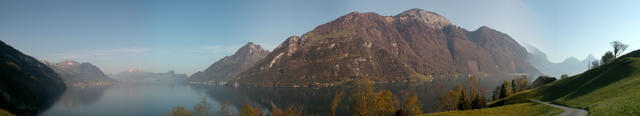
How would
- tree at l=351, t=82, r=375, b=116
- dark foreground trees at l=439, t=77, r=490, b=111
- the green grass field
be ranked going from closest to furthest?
1. the green grass field
2. tree at l=351, t=82, r=375, b=116
3. dark foreground trees at l=439, t=77, r=490, b=111

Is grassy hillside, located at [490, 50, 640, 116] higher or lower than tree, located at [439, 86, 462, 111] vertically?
higher

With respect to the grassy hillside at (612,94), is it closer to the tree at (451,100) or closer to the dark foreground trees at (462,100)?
the dark foreground trees at (462,100)

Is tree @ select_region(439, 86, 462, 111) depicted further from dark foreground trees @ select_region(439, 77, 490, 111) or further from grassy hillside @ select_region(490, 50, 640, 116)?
grassy hillside @ select_region(490, 50, 640, 116)

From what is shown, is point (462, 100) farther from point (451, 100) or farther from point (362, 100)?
point (362, 100)

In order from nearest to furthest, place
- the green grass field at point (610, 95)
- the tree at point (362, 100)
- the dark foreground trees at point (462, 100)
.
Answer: the green grass field at point (610, 95)
the tree at point (362, 100)
the dark foreground trees at point (462, 100)

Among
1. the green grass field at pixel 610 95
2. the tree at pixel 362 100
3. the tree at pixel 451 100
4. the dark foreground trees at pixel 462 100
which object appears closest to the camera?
the green grass field at pixel 610 95

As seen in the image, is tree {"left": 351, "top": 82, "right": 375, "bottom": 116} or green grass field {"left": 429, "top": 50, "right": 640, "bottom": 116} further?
tree {"left": 351, "top": 82, "right": 375, "bottom": 116}

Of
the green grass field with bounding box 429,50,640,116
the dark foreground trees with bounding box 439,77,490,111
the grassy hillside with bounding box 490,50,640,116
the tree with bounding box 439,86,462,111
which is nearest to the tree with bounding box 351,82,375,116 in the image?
the green grass field with bounding box 429,50,640,116

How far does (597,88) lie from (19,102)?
9569 inches

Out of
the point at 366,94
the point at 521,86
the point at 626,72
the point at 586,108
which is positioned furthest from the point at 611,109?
the point at 521,86

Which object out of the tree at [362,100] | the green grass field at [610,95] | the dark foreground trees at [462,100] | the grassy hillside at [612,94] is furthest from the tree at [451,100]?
the tree at [362,100]

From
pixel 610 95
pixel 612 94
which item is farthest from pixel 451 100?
pixel 610 95

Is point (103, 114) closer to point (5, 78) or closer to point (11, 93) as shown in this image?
point (11, 93)

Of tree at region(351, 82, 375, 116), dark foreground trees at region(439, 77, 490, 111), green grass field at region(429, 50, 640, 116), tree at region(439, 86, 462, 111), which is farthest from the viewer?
tree at region(439, 86, 462, 111)
